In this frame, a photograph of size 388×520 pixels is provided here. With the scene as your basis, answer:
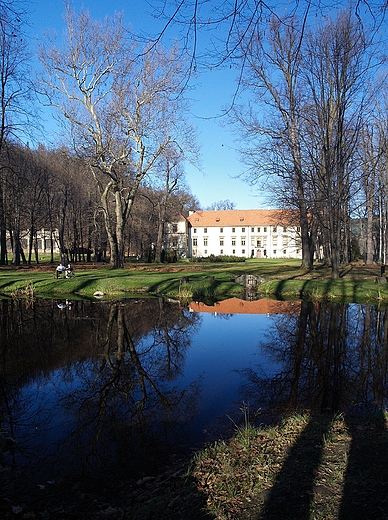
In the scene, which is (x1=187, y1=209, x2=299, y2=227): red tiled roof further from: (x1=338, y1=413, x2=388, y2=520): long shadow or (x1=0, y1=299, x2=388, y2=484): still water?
(x1=338, y1=413, x2=388, y2=520): long shadow

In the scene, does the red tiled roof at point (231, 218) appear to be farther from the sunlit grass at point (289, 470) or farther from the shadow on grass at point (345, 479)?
the shadow on grass at point (345, 479)

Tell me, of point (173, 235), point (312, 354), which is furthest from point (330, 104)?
point (173, 235)

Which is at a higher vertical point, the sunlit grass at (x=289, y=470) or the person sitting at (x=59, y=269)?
the person sitting at (x=59, y=269)

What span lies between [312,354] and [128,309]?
25.9 ft

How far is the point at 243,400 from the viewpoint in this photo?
7.24 meters

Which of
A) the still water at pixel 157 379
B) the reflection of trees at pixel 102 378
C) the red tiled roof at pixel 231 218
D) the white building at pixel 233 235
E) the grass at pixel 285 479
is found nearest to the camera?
the grass at pixel 285 479

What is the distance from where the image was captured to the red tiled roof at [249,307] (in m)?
16.5

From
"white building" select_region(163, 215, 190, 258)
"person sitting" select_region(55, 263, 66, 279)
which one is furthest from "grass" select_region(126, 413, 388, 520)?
"white building" select_region(163, 215, 190, 258)

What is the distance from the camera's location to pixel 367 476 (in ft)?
12.9

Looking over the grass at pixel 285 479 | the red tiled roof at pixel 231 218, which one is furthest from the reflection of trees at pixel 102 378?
the red tiled roof at pixel 231 218

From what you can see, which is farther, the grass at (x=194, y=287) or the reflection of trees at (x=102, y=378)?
the grass at (x=194, y=287)

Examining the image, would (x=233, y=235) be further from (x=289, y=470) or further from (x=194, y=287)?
(x=289, y=470)

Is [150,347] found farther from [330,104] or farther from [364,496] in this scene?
[330,104]

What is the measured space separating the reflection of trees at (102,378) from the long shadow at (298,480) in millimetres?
1809
